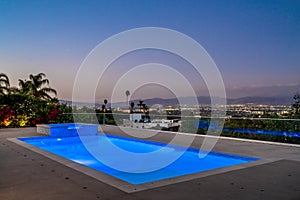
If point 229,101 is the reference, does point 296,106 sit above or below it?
below

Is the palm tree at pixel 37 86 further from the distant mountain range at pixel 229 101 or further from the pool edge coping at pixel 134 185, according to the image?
the pool edge coping at pixel 134 185

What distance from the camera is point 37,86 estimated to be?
21016mm

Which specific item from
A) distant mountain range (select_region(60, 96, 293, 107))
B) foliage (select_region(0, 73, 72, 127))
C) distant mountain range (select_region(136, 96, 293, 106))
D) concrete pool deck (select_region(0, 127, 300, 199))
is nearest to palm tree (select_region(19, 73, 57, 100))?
foliage (select_region(0, 73, 72, 127))

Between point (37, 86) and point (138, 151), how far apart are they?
16.0 meters

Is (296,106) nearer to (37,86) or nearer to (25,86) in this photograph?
(25,86)

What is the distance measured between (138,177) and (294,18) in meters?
9.39

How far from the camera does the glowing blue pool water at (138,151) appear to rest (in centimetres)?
509

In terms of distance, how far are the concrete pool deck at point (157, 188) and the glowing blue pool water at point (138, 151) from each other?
1.06 metres

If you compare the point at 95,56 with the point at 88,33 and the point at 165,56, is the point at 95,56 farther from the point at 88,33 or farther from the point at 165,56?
the point at 165,56

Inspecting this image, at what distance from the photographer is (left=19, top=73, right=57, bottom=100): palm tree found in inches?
789

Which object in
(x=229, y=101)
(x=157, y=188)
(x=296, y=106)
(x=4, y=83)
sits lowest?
(x=157, y=188)

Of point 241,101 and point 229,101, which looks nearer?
point 229,101

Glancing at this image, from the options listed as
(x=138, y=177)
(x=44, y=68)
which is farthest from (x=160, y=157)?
(x=44, y=68)

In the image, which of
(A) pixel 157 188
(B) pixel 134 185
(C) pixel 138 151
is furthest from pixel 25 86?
(A) pixel 157 188
